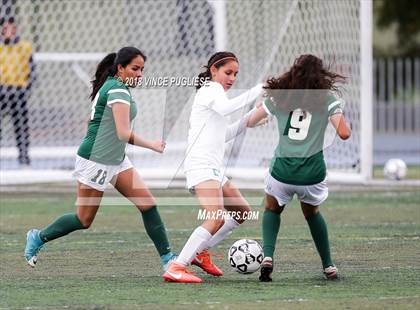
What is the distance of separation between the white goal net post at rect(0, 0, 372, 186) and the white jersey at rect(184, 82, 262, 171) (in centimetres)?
783

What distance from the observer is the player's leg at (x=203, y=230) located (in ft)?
27.9

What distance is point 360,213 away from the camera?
13.6m

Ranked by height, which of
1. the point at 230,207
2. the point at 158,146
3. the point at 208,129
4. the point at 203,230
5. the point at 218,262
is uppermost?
the point at 208,129

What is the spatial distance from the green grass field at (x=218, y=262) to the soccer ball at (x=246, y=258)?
0.29 ft

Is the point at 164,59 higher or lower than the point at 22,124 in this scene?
higher

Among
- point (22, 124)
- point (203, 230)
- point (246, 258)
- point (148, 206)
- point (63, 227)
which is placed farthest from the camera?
point (22, 124)

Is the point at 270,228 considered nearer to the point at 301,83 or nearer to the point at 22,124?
the point at 301,83

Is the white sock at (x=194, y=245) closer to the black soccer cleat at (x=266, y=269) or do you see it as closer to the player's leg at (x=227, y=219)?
the player's leg at (x=227, y=219)

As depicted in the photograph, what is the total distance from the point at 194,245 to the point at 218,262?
133cm

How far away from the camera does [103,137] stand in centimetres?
891

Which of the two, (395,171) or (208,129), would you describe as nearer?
(208,129)

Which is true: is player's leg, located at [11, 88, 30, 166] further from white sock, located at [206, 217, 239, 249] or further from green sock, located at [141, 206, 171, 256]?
white sock, located at [206, 217, 239, 249]

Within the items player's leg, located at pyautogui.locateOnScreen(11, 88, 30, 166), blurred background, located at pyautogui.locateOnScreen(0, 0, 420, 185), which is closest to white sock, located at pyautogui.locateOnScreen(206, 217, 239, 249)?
blurred background, located at pyautogui.locateOnScreen(0, 0, 420, 185)

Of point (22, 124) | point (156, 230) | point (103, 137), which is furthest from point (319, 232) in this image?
point (22, 124)
